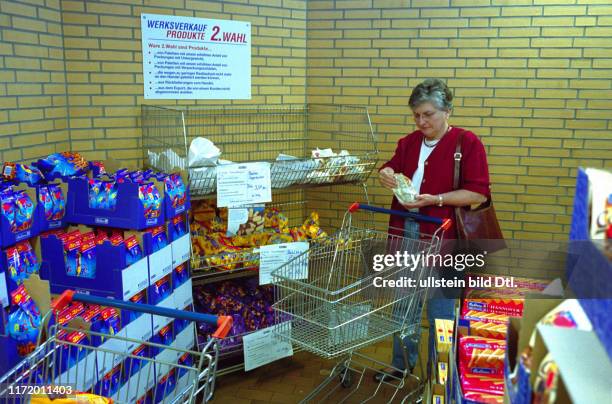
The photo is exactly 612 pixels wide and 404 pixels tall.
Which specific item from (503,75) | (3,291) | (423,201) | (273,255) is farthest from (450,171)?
(3,291)

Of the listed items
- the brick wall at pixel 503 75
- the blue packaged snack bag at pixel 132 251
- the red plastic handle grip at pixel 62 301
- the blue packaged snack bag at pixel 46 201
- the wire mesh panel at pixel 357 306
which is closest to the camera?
the red plastic handle grip at pixel 62 301

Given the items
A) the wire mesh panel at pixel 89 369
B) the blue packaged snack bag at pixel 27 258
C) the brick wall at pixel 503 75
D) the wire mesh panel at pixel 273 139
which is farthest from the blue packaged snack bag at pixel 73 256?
the brick wall at pixel 503 75

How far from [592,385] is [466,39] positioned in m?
4.01

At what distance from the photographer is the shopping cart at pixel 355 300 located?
278 cm

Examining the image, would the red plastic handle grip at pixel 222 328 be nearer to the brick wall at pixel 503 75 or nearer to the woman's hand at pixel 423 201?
the woman's hand at pixel 423 201

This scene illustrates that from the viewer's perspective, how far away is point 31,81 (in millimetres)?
3145

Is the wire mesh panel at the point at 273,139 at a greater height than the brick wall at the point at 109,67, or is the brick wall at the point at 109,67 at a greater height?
the brick wall at the point at 109,67

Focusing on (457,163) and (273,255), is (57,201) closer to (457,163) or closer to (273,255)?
(273,255)

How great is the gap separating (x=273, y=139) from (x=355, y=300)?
191 centimetres

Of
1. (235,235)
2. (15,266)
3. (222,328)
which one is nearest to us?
(222,328)

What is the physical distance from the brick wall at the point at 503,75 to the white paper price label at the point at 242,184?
145 cm

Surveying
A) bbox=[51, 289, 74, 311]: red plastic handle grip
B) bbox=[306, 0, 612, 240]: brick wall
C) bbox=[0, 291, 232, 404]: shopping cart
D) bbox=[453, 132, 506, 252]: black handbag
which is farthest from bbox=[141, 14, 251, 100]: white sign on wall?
bbox=[51, 289, 74, 311]: red plastic handle grip

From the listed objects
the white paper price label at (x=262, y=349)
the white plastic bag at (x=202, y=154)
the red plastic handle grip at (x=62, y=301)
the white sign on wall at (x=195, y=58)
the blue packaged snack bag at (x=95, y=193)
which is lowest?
the white paper price label at (x=262, y=349)

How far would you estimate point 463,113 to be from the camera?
14.4 ft
